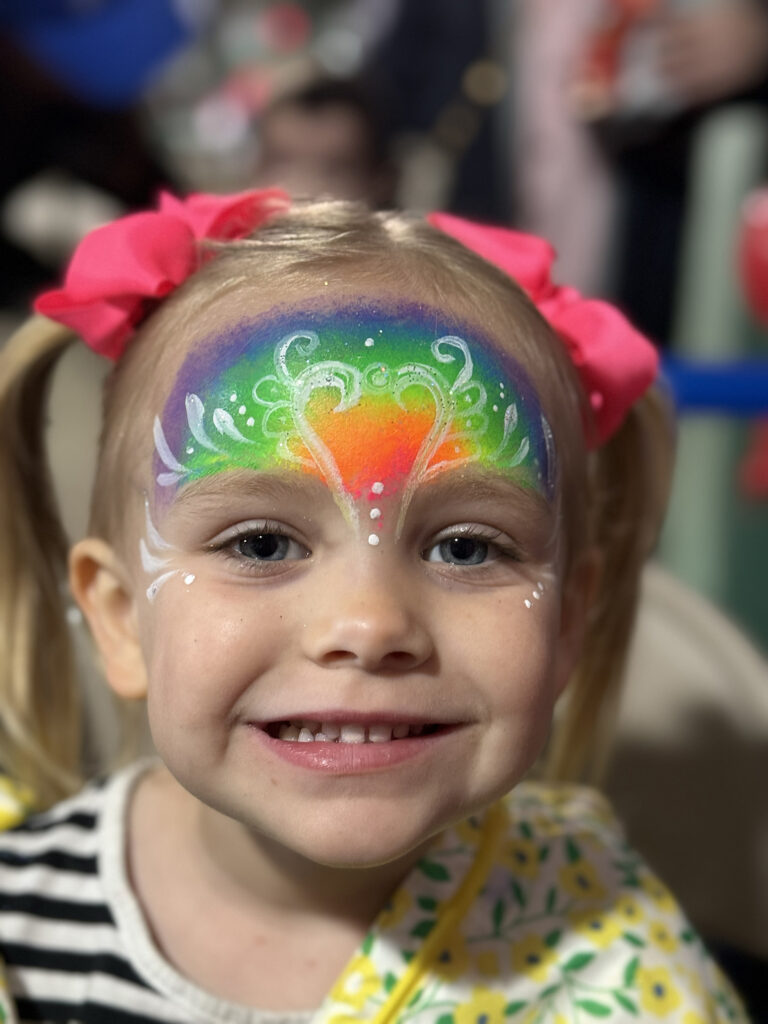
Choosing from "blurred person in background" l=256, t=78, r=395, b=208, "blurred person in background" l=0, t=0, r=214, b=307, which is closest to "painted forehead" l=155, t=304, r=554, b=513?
"blurred person in background" l=256, t=78, r=395, b=208

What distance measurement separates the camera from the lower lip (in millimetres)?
621

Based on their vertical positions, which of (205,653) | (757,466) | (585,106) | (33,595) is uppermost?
(585,106)

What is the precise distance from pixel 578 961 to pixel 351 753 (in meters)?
0.28

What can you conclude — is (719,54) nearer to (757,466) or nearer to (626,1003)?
(757,466)

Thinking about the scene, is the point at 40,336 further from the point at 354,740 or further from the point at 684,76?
the point at 684,76

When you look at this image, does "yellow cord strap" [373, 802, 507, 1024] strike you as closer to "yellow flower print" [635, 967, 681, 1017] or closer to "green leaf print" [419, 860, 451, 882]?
"green leaf print" [419, 860, 451, 882]

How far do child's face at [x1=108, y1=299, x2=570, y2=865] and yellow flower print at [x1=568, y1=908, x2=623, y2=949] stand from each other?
20cm

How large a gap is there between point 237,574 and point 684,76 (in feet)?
4.50

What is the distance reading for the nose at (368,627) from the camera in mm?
593

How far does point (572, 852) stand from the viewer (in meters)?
0.86

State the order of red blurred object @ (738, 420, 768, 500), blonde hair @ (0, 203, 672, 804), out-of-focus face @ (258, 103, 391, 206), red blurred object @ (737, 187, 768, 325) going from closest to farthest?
blonde hair @ (0, 203, 672, 804) → red blurred object @ (737, 187, 768, 325) → red blurred object @ (738, 420, 768, 500) → out-of-focus face @ (258, 103, 391, 206)

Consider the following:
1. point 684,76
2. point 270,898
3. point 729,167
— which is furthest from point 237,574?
point 729,167

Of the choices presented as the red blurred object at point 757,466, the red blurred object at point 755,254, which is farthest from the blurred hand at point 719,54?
the red blurred object at point 757,466

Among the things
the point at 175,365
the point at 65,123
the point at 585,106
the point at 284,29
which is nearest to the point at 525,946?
the point at 175,365
